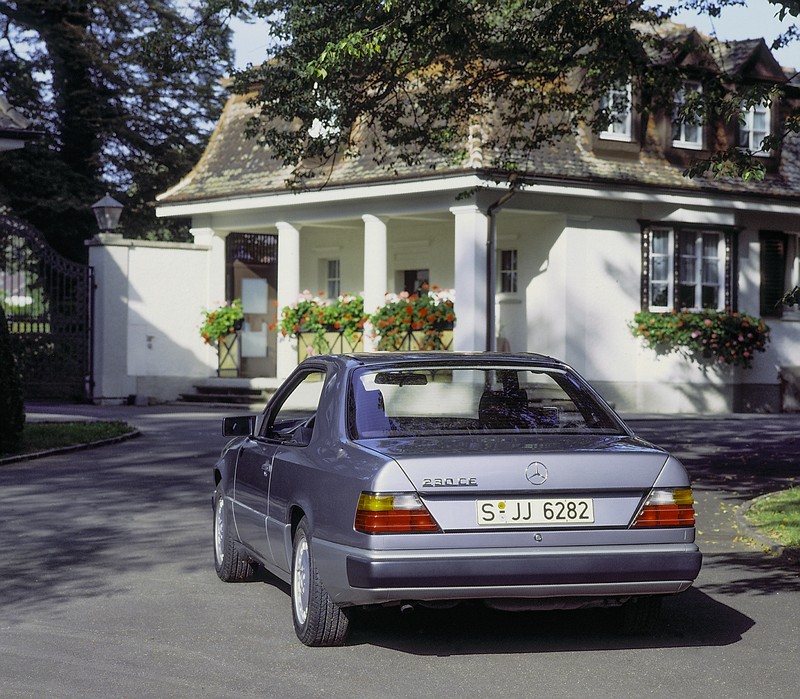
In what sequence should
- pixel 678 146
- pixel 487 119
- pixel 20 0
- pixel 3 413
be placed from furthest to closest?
pixel 20 0, pixel 678 146, pixel 487 119, pixel 3 413

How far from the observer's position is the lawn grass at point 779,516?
36.4 ft

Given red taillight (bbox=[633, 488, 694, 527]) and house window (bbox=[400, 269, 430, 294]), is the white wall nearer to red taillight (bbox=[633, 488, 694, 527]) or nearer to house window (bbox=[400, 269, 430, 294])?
house window (bbox=[400, 269, 430, 294])

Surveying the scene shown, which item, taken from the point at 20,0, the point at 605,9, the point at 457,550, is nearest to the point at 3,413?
the point at 605,9

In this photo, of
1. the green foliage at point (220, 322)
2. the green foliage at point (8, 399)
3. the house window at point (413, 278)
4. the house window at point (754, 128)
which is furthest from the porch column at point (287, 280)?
the green foliage at point (8, 399)

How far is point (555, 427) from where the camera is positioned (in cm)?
720

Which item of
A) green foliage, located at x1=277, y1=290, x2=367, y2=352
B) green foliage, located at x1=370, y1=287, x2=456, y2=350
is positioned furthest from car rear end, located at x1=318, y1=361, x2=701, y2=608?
green foliage, located at x1=277, y1=290, x2=367, y2=352

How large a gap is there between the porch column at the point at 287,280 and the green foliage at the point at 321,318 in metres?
0.39

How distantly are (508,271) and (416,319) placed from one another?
3568 millimetres

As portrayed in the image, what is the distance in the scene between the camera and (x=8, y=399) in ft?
58.4

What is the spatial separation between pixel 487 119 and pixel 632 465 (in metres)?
21.7

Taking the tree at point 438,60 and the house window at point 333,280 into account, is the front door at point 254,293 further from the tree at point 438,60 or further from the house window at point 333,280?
the tree at point 438,60

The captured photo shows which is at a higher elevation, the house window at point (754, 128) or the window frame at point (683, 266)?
the house window at point (754, 128)

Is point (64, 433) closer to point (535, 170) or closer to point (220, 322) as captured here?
point (535, 170)

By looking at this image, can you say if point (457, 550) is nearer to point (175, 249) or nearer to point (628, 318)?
point (628, 318)
